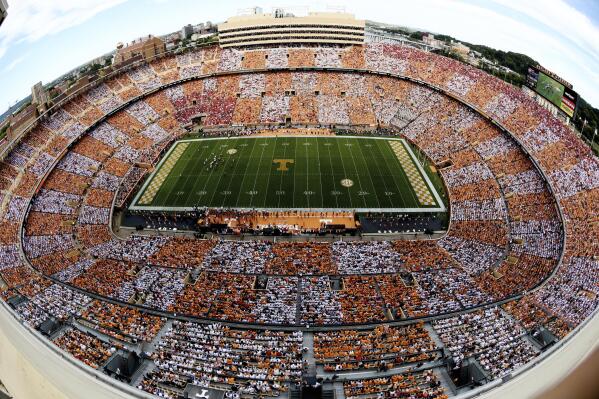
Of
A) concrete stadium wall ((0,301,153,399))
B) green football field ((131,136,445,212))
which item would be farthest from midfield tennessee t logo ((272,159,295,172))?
concrete stadium wall ((0,301,153,399))

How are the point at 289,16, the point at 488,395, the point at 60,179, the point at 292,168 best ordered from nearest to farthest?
the point at 488,395
the point at 60,179
the point at 292,168
the point at 289,16

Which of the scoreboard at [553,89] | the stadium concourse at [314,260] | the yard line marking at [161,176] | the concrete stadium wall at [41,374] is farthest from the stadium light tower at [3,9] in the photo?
the scoreboard at [553,89]

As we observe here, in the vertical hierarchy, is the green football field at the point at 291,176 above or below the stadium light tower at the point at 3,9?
above

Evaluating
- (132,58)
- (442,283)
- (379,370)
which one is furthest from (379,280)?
(132,58)

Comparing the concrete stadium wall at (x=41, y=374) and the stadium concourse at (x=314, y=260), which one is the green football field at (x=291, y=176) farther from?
the concrete stadium wall at (x=41, y=374)

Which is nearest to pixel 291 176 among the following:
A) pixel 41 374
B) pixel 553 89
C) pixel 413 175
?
pixel 413 175

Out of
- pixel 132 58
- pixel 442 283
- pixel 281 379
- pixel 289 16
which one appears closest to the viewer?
pixel 281 379

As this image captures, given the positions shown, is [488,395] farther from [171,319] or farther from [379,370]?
[171,319]
